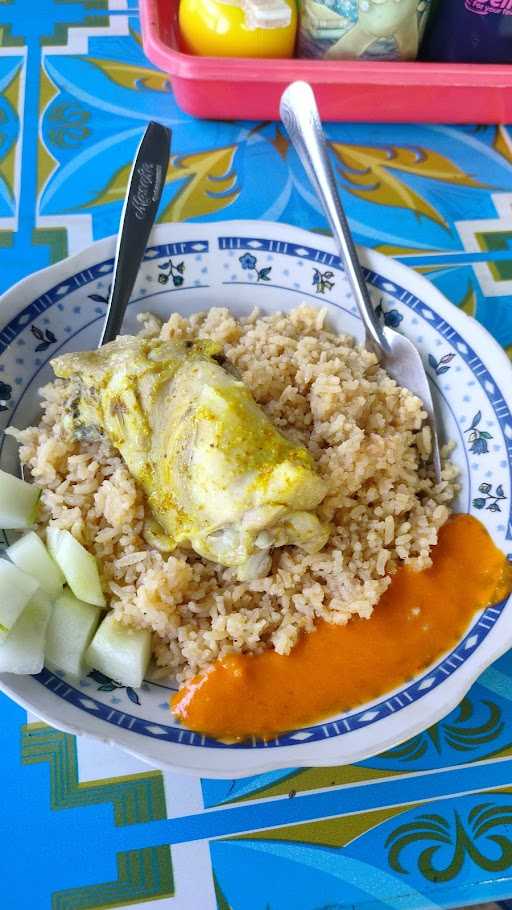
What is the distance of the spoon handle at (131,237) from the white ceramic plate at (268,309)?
0.04m

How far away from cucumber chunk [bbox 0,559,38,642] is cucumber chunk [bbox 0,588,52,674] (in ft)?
0.06

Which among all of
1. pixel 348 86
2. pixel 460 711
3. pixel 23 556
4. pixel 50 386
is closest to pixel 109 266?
pixel 50 386

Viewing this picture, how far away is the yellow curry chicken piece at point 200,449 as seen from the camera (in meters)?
1.54

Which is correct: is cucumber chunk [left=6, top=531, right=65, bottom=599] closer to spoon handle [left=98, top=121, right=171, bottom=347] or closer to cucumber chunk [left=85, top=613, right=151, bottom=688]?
cucumber chunk [left=85, top=613, right=151, bottom=688]

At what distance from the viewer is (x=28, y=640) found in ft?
5.02

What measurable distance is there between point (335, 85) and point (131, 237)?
107 centimetres

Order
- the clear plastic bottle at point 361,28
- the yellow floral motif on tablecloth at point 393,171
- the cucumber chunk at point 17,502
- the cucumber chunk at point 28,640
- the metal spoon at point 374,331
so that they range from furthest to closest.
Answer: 1. the yellow floral motif on tablecloth at point 393,171
2. the clear plastic bottle at point 361,28
3. the metal spoon at point 374,331
4. the cucumber chunk at point 17,502
5. the cucumber chunk at point 28,640

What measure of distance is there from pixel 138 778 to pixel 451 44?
2.51 m

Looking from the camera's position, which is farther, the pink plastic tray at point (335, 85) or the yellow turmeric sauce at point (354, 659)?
the pink plastic tray at point (335, 85)

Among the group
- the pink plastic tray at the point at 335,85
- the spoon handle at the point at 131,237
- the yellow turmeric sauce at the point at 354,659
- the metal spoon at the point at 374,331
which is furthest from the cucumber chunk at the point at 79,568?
the pink plastic tray at the point at 335,85

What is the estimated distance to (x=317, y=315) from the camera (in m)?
2.05

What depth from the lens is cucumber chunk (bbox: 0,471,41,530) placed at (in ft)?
5.62

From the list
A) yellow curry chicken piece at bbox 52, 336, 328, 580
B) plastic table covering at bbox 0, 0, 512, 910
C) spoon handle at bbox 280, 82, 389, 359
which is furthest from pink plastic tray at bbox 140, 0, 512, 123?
plastic table covering at bbox 0, 0, 512, 910

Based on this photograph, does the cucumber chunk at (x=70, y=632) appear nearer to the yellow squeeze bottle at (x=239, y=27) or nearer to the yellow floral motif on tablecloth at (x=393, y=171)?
the yellow floral motif on tablecloth at (x=393, y=171)
